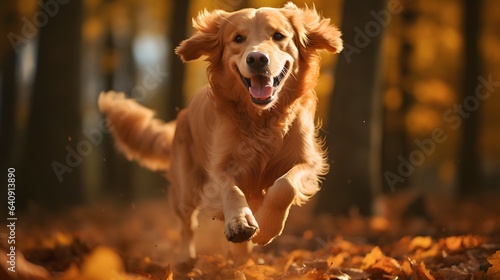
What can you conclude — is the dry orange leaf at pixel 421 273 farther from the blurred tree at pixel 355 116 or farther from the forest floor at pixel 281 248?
the blurred tree at pixel 355 116

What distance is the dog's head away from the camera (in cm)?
371

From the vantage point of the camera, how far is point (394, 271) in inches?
152

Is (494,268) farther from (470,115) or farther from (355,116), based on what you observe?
(470,115)

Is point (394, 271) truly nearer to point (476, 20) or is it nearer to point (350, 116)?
point (350, 116)

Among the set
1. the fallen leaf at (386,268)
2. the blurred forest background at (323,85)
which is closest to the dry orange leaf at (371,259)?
the fallen leaf at (386,268)

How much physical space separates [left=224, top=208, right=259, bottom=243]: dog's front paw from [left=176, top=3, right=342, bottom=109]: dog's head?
0.75m

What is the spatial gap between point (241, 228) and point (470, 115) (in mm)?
11808

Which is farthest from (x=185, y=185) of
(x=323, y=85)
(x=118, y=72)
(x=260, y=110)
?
(x=118, y=72)

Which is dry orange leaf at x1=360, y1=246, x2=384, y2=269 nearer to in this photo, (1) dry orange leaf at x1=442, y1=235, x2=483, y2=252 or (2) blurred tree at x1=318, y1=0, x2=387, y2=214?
(1) dry orange leaf at x1=442, y1=235, x2=483, y2=252

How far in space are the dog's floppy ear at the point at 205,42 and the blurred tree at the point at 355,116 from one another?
3.27m

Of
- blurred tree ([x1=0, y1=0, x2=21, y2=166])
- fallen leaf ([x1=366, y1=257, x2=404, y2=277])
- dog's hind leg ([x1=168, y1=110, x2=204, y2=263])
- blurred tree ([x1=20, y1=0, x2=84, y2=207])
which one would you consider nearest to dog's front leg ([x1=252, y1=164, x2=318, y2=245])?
fallen leaf ([x1=366, y1=257, x2=404, y2=277])

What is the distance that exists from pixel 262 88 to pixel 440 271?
1688mm

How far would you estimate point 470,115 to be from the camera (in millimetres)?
13875

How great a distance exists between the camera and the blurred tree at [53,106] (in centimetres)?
847
